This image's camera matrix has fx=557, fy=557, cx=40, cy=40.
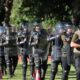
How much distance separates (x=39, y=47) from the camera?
622 inches

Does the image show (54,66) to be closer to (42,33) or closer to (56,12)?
(42,33)

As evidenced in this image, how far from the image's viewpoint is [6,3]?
29250 millimetres

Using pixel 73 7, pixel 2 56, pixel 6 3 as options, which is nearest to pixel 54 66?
pixel 2 56

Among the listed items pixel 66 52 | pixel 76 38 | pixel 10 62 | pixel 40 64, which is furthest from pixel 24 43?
pixel 76 38

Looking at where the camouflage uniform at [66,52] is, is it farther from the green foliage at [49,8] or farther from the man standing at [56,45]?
the green foliage at [49,8]

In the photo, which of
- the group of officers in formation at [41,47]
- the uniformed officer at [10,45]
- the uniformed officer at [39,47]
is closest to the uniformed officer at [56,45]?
the group of officers in formation at [41,47]

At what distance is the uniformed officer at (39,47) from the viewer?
614 inches

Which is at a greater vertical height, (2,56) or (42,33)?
(42,33)

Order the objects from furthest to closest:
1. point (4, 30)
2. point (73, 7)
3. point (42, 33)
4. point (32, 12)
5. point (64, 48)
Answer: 1. point (32, 12)
2. point (73, 7)
3. point (4, 30)
4. point (42, 33)
5. point (64, 48)

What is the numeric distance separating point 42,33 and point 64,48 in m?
1.24

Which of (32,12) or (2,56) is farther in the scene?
(32,12)

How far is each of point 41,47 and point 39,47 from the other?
7 cm

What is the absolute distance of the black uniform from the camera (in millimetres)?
15617

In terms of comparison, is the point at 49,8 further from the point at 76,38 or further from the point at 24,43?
the point at 76,38
